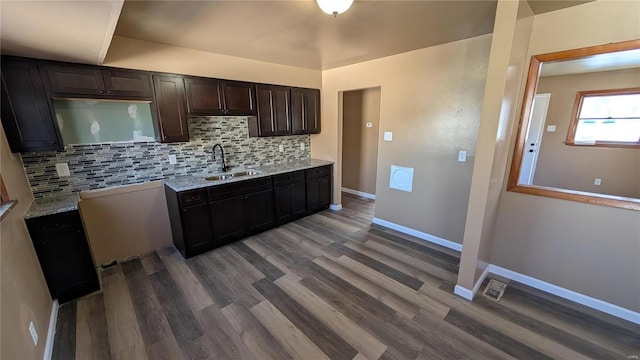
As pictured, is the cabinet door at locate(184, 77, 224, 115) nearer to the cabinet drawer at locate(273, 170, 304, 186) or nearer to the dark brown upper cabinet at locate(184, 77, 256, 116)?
the dark brown upper cabinet at locate(184, 77, 256, 116)

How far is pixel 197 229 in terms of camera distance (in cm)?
280

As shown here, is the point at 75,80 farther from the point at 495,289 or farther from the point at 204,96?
the point at 495,289

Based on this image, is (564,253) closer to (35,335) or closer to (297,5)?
(297,5)

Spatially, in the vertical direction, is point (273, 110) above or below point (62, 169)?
above

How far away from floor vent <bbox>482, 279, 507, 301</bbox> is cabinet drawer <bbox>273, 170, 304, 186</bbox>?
2643 millimetres

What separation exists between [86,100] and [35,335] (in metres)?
2.06

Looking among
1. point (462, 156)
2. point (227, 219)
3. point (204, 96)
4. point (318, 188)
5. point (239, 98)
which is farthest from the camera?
point (318, 188)

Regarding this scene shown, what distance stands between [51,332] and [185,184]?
1.52 m

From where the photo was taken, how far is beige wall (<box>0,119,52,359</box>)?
1.26m

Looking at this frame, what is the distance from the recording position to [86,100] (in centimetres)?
240

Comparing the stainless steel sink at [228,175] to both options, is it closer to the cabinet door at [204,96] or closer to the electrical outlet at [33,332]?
the cabinet door at [204,96]

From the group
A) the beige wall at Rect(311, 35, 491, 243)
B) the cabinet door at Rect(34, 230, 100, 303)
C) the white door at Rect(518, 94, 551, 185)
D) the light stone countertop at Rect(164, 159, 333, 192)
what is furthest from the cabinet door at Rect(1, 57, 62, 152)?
the white door at Rect(518, 94, 551, 185)

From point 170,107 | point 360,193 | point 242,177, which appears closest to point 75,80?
point 170,107

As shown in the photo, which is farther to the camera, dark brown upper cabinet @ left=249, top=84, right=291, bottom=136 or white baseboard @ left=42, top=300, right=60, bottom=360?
dark brown upper cabinet @ left=249, top=84, right=291, bottom=136
